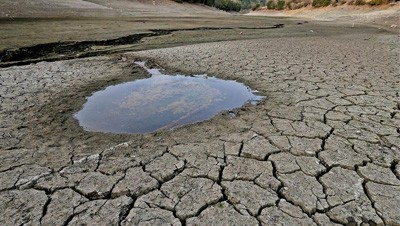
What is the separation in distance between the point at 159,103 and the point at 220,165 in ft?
5.98

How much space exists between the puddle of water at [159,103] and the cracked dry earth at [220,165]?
0.24m

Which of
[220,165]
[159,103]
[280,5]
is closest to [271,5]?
[280,5]

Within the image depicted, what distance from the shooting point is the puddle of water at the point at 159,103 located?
3.30m

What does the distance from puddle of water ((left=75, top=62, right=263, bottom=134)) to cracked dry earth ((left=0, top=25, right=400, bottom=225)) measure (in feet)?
0.78

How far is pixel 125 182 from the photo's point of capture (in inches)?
85.7

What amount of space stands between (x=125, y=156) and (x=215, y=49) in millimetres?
5856

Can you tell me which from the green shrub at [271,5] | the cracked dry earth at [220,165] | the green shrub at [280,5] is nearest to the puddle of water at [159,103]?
the cracked dry earth at [220,165]

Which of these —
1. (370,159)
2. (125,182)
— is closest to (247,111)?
(370,159)

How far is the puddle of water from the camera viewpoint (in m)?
3.30

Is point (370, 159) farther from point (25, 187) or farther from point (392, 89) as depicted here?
point (25, 187)

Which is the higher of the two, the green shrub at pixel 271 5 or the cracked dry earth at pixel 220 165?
the green shrub at pixel 271 5

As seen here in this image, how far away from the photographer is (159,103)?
395 centimetres

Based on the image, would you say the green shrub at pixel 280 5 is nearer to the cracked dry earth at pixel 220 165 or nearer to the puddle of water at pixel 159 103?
the puddle of water at pixel 159 103

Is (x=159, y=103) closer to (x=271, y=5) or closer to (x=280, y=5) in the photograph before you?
(x=280, y=5)
